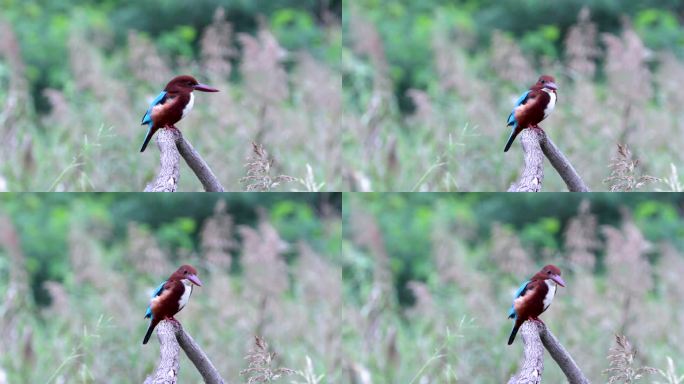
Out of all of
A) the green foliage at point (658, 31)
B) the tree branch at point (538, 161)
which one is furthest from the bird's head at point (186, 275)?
the green foliage at point (658, 31)

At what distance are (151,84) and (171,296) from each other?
1313mm

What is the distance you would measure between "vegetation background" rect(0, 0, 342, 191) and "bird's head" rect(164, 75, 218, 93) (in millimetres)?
553

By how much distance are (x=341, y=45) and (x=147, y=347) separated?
179 centimetres

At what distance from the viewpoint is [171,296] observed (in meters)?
5.55

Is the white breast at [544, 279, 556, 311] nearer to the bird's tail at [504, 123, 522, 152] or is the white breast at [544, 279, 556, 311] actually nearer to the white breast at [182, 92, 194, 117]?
the bird's tail at [504, 123, 522, 152]

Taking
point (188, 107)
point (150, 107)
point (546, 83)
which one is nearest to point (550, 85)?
point (546, 83)

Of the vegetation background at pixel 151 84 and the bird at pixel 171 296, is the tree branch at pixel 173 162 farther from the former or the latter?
the vegetation background at pixel 151 84

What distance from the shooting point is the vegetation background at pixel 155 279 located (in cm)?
617

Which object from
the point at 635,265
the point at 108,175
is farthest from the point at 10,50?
the point at 635,265

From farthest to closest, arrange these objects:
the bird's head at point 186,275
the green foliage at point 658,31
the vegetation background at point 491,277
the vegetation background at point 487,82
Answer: the green foliage at point 658,31
the vegetation background at point 487,82
the vegetation background at point 491,277
the bird's head at point 186,275

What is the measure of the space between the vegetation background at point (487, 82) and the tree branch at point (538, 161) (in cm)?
71

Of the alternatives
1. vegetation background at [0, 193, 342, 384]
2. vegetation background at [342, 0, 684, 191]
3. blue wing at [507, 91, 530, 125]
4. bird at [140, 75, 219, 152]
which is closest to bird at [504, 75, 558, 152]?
blue wing at [507, 91, 530, 125]

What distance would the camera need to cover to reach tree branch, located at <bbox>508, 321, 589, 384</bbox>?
5.30 metres

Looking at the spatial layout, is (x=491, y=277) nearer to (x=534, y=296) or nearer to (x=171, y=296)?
(x=534, y=296)
